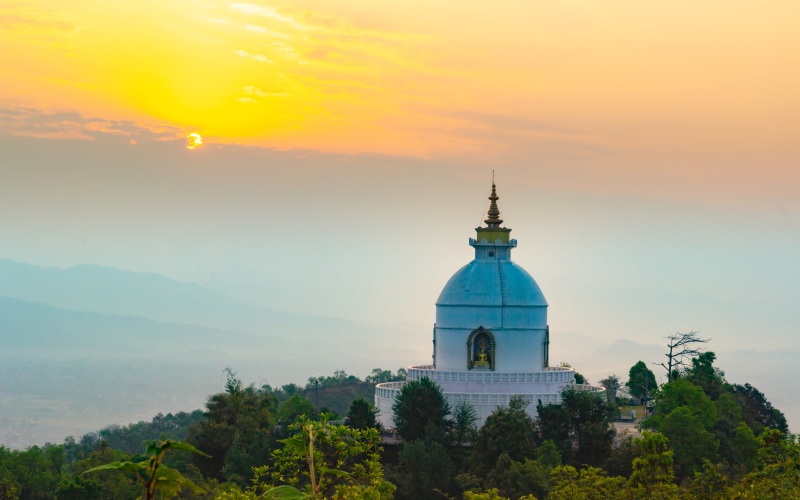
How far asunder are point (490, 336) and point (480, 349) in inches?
30.1

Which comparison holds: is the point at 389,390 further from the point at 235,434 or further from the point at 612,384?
the point at 612,384

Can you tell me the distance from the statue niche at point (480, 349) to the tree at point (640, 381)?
1528 centimetres

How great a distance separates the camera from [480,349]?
64062 millimetres

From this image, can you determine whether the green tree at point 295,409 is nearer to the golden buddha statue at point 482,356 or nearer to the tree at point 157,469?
the golden buddha statue at point 482,356

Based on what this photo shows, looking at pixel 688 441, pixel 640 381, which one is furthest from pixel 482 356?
pixel 640 381

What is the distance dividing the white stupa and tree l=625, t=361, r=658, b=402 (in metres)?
12.7

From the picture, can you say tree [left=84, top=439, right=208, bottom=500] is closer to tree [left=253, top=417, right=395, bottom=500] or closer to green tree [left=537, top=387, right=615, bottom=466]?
tree [left=253, top=417, right=395, bottom=500]

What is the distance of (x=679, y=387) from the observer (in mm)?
61062

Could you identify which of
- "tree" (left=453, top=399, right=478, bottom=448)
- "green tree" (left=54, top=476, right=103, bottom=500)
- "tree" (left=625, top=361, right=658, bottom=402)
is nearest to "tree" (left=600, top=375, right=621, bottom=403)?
"tree" (left=625, top=361, right=658, bottom=402)

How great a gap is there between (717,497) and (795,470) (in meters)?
5.04

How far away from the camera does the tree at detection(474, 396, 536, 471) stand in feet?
178

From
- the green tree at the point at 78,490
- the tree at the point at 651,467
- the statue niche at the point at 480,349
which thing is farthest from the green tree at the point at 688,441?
the green tree at the point at 78,490

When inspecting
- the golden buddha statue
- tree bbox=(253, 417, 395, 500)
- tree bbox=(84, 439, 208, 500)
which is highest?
the golden buddha statue

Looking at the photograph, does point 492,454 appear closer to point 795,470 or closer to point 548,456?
point 548,456
